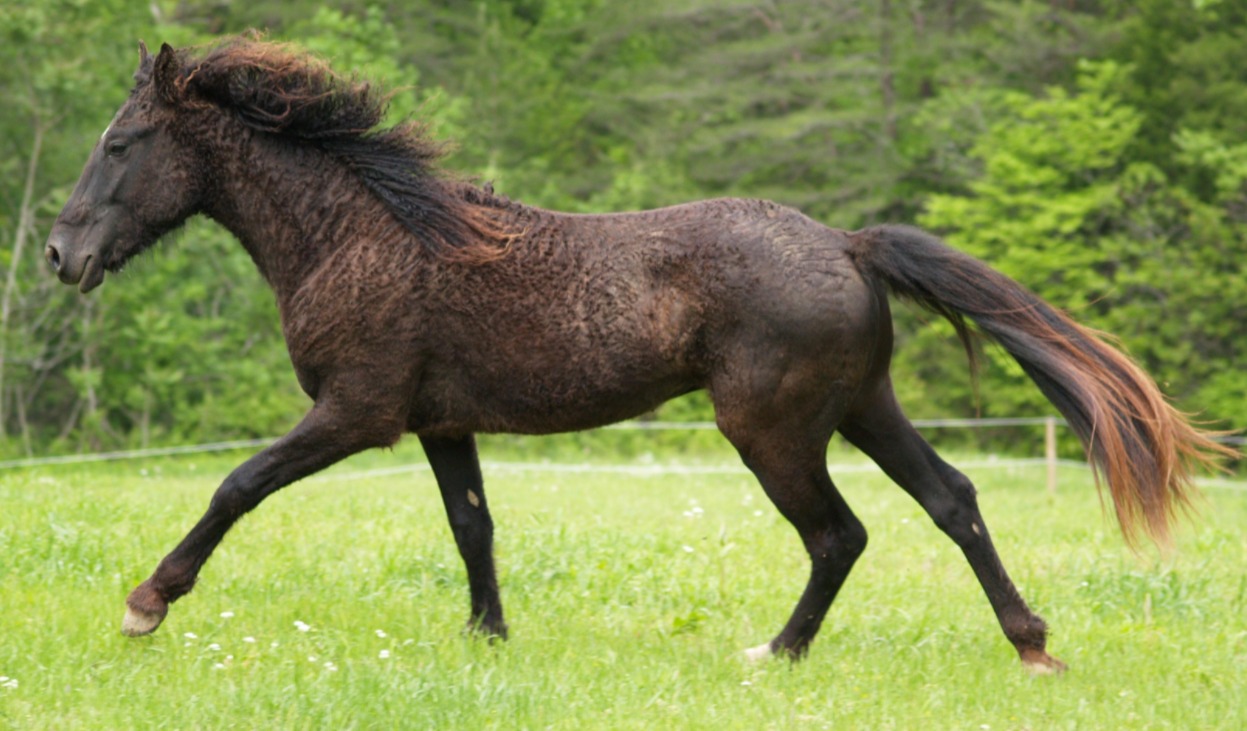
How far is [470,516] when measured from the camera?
5656 mm

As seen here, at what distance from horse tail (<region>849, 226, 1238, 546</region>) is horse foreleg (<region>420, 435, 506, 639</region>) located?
6.19 feet

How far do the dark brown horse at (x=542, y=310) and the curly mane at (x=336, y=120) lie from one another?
1 cm

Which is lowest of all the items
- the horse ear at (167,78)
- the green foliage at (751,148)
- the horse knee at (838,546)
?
the green foliage at (751,148)

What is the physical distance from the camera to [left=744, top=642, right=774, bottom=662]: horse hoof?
5.47 meters

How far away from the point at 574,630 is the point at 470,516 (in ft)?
2.37

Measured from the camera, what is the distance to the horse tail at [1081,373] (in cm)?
520

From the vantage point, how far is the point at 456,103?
2867 cm

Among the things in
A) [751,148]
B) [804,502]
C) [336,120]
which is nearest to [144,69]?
[336,120]

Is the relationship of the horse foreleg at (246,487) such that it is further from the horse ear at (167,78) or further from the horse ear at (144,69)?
the horse ear at (144,69)

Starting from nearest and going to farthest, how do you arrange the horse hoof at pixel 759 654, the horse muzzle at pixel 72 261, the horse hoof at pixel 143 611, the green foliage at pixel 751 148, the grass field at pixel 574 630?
1. the grass field at pixel 574 630
2. the horse hoof at pixel 143 611
3. the horse muzzle at pixel 72 261
4. the horse hoof at pixel 759 654
5. the green foliage at pixel 751 148

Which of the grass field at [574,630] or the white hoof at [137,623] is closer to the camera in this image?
the grass field at [574,630]

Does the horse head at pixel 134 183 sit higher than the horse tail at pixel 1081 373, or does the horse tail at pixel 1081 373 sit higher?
the horse head at pixel 134 183

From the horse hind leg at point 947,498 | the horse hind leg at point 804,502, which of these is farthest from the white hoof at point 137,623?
the horse hind leg at point 947,498

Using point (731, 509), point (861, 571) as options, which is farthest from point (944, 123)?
point (861, 571)
